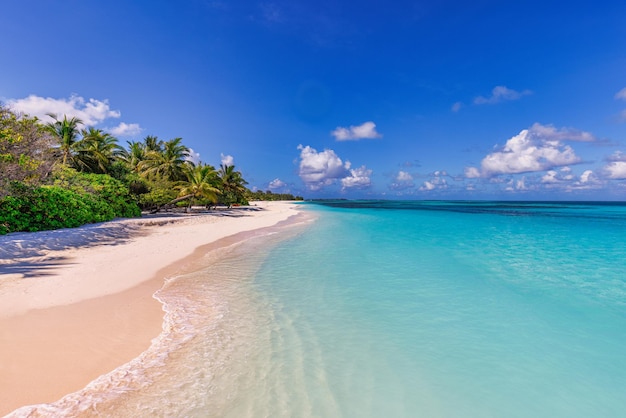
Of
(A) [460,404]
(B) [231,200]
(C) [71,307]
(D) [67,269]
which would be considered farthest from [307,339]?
(B) [231,200]

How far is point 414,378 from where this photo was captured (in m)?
4.32

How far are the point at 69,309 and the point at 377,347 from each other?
6.14 metres

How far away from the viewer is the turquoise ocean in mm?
3689

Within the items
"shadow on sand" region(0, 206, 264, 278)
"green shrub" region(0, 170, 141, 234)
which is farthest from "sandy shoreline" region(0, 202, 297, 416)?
"green shrub" region(0, 170, 141, 234)

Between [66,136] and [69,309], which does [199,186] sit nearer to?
[66,136]

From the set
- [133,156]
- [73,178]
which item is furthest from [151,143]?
[73,178]

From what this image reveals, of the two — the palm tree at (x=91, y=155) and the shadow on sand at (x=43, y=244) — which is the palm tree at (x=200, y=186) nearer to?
the palm tree at (x=91, y=155)

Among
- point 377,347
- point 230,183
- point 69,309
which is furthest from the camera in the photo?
point 230,183

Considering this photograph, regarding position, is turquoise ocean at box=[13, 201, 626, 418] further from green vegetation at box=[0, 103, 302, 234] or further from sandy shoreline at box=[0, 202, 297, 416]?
green vegetation at box=[0, 103, 302, 234]

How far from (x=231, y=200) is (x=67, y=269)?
38.0m

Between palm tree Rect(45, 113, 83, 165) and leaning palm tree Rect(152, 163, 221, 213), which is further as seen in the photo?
leaning palm tree Rect(152, 163, 221, 213)

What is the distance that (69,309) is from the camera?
580 centimetres

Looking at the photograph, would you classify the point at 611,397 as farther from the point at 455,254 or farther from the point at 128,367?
the point at 455,254

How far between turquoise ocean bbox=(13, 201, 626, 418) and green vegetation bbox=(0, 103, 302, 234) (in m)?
9.63
